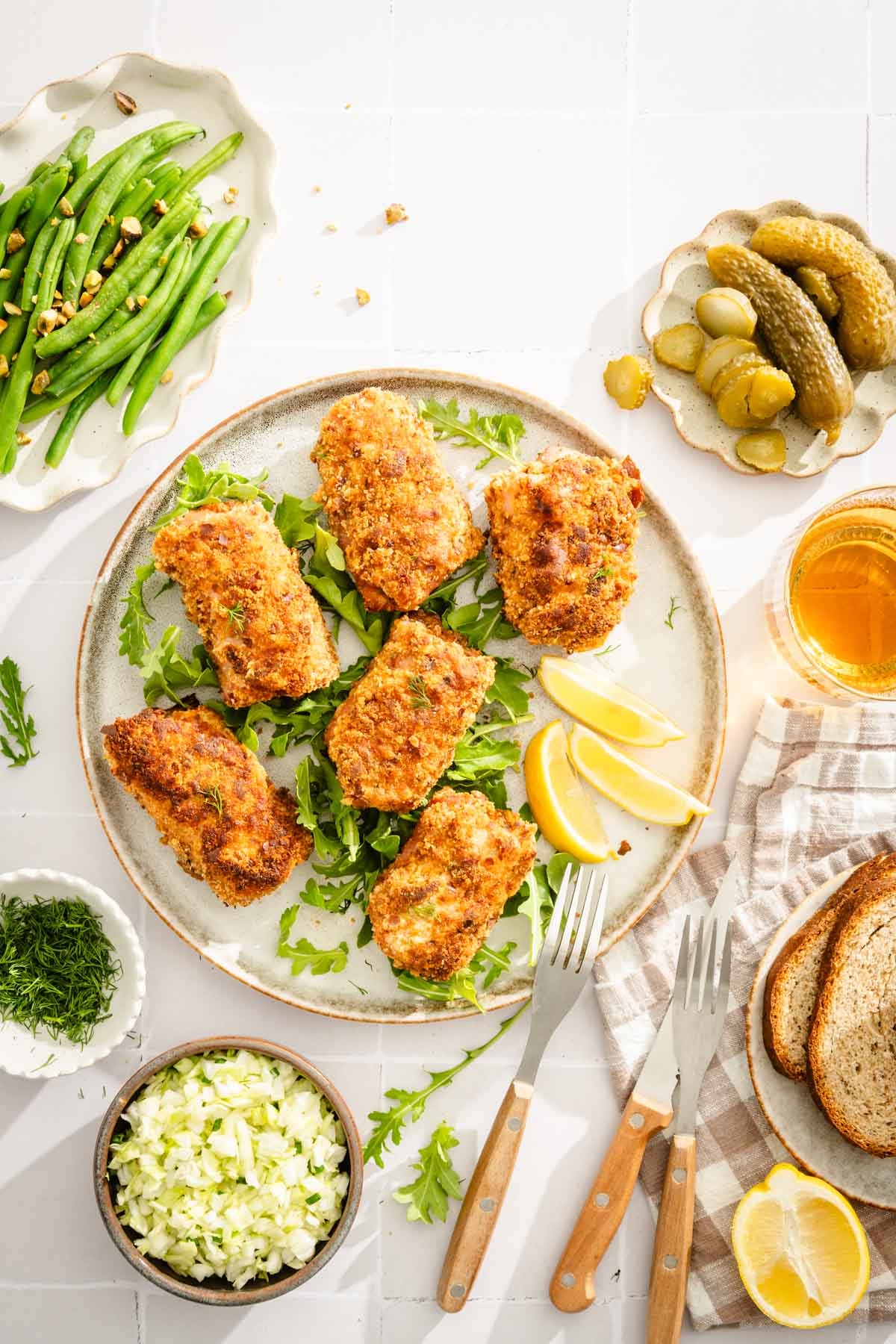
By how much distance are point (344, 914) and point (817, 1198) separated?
6.06 ft

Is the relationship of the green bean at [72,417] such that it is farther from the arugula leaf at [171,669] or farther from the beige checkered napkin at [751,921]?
the beige checkered napkin at [751,921]

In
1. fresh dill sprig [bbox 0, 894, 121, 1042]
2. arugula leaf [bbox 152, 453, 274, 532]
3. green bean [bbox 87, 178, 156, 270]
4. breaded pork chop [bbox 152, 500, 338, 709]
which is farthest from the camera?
green bean [bbox 87, 178, 156, 270]

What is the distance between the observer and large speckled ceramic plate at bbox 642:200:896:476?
3660 mm

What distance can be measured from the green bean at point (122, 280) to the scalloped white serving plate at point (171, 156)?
0.17 metres

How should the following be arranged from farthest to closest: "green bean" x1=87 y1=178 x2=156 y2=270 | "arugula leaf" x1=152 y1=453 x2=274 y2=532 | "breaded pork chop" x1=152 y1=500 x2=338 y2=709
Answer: "green bean" x1=87 y1=178 x2=156 y2=270, "arugula leaf" x1=152 y1=453 x2=274 y2=532, "breaded pork chop" x1=152 y1=500 x2=338 y2=709

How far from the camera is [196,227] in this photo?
3.62 metres

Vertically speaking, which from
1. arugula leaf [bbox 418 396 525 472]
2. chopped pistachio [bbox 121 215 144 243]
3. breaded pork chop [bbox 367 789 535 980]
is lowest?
breaded pork chop [bbox 367 789 535 980]

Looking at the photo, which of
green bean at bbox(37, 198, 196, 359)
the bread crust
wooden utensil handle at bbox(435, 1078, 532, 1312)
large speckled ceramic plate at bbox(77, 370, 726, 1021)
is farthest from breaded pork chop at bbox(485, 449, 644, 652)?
wooden utensil handle at bbox(435, 1078, 532, 1312)

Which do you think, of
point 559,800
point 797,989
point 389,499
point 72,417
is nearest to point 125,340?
point 72,417

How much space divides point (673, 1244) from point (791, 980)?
1.00 meters

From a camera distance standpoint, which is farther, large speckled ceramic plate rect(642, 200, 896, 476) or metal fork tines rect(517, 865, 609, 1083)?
large speckled ceramic plate rect(642, 200, 896, 476)

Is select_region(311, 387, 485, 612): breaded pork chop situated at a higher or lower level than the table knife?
higher

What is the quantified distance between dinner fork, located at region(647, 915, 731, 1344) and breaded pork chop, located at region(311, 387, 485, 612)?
4.99 feet

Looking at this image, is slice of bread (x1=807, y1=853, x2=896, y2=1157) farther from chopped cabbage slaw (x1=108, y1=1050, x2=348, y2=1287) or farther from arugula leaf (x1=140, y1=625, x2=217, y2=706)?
arugula leaf (x1=140, y1=625, x2=217, y2=706)
